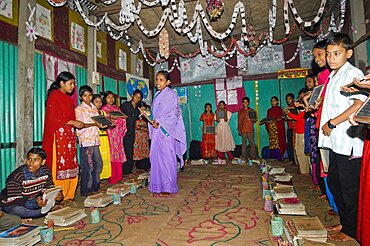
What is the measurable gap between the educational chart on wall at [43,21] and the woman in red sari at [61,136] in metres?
1.40

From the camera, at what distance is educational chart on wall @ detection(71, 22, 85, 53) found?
205 inches

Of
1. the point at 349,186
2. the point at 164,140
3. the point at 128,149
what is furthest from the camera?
the point at 128,149

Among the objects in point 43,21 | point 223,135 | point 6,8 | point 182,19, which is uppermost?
point 182,19

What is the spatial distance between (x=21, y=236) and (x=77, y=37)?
4267 mm

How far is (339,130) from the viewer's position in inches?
82.0

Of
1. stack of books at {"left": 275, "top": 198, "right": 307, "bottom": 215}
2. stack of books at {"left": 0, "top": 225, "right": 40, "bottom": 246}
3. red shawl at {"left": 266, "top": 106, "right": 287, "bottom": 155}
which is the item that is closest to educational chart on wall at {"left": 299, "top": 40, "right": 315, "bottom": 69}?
red shawl at {"left": 266, "top": 106, "right": 287, "bottom": 155}

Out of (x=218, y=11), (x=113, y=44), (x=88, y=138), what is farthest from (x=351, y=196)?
(x=113, y=44)

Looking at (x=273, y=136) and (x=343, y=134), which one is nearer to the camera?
(x=343, y=134)

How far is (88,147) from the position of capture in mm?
3914

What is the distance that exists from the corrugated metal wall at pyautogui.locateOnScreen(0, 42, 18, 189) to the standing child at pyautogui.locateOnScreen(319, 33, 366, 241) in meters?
3.98

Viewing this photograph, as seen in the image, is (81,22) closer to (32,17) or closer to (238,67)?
(32,17)

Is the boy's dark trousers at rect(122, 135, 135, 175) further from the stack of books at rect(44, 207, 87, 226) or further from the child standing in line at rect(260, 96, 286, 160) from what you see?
the child standing in line at rect(260, 96, 286, 160)

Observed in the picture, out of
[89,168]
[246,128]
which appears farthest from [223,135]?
[89,168]

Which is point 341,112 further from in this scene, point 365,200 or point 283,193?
point 283,193
